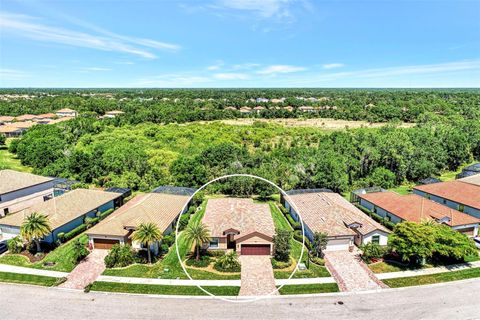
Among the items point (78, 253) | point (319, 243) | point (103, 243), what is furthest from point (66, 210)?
point (319, 243)

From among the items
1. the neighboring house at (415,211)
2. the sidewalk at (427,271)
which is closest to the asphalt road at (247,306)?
the sidewalk at (427,271)

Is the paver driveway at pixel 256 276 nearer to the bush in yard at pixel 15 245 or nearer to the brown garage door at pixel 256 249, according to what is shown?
the brown garage door at pixel 256 249

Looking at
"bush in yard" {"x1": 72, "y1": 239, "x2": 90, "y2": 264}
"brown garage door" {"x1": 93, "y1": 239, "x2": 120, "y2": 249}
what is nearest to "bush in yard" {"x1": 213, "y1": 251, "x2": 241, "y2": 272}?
"brown garage door" {"x1": 93, "y1": 239, "x2": 120, "y2": 249}

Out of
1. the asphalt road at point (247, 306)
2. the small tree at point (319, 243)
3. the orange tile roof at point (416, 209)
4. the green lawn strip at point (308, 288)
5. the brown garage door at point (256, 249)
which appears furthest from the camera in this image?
the orange tile roof at point (416, 209)

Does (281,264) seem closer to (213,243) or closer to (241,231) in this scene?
(241,231)

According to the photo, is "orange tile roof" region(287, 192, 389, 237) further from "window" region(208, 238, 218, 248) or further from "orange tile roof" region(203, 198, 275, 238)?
"window" region(208, 238, 218, 248)

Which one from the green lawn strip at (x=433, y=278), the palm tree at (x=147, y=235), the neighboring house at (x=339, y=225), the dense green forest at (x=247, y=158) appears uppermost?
the dense green forest at (x=247, y=158)

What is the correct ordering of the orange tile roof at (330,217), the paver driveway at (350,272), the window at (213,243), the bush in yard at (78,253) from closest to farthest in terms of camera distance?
1. the paver driveway at (350,272)
2. the bush in yard at (78,253)
3. the window at (213,243)
4. the orange tile roof at (330,217)
